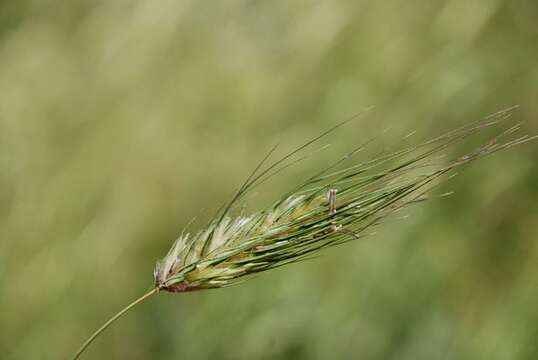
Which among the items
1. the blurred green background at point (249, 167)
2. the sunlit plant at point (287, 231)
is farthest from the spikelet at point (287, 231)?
the blurred green background at point (249, 167)

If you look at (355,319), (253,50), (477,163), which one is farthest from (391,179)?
(253,50)

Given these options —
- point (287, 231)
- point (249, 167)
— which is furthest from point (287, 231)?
point (249, 167)

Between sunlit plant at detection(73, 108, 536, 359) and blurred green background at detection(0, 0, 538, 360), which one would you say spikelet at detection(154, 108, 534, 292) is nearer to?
sunlit plant at detection(73, 108, 536, 359)

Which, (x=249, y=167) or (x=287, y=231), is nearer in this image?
(x=287, y=231)

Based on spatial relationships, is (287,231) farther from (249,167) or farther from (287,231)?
(249,167)

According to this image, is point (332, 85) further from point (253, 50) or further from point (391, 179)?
point (391, 179)

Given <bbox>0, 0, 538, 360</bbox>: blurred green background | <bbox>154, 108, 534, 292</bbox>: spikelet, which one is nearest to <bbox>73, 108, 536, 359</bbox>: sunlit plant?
<bbox>154, 108, 534, 292</bbox>: spikelet

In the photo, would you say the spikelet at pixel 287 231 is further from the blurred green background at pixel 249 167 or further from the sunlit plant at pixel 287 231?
the blurred green background at pixel 249 167

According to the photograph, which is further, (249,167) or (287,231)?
(249,167)

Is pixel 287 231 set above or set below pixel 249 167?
below
